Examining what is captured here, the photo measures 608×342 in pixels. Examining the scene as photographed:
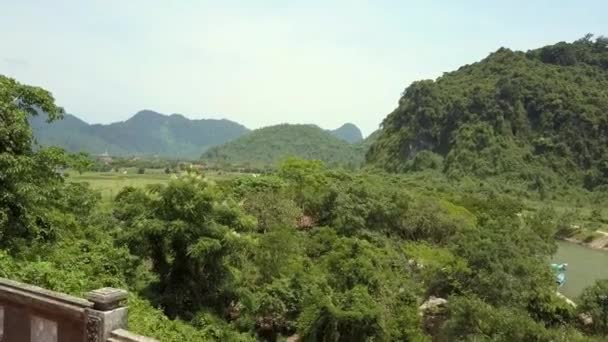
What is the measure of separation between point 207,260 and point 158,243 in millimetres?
1257

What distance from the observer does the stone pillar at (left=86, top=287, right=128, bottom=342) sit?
4961 mm

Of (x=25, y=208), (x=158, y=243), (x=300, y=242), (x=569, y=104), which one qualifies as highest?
(x=569, y=104)

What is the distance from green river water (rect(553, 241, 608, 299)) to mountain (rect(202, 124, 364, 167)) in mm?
103975

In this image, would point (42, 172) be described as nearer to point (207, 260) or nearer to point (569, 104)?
point (207, 260)

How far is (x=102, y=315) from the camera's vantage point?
4.95m

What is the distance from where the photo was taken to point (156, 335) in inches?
365

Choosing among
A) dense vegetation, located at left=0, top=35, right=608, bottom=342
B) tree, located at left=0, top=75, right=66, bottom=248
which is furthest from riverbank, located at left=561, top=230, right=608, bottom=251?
tree, located at left=0, top=75, right=66, bottom=248

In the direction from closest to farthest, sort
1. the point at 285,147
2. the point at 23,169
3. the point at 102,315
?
the point at 102,315 → the point at 23,169 → the point at 285,147

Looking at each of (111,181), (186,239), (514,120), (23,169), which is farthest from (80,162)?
(514,120)

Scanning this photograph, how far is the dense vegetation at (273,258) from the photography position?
34.9 feet

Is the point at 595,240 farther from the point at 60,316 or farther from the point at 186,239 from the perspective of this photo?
the point at 60,316

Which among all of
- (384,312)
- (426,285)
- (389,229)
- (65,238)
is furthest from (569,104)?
(65,238)

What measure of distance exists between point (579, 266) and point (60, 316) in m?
35.0

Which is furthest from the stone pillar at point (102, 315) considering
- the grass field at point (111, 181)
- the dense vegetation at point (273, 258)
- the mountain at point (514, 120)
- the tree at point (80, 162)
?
the mountain at point (514, 120)
